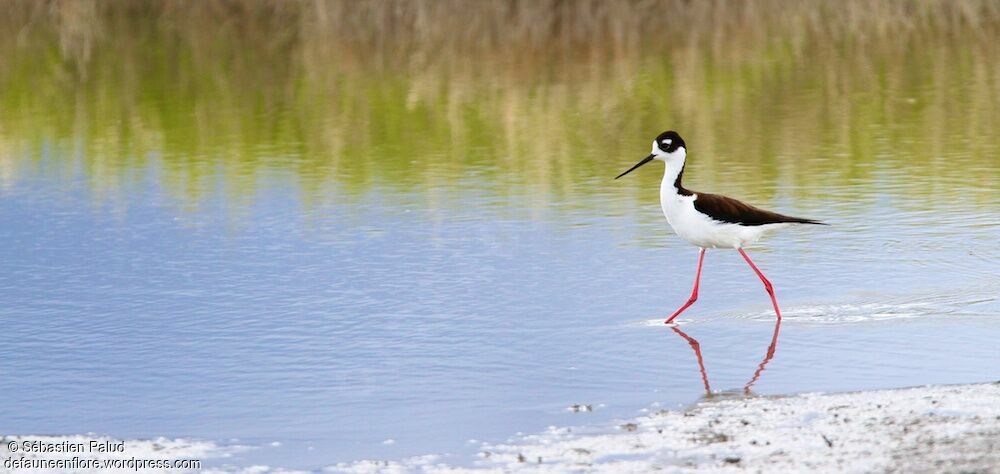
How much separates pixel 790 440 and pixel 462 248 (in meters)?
4.46

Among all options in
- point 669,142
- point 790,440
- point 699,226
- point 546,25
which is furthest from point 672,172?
point 546,25

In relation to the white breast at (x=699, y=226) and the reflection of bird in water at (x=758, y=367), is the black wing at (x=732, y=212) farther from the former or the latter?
the reflection of bird in water at (x=758, y=367)

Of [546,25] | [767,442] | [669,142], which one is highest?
[546,25]

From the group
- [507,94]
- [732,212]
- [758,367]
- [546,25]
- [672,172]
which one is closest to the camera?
[758,367]

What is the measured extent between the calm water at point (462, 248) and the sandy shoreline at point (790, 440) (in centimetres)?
34

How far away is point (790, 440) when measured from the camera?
508 centimetres

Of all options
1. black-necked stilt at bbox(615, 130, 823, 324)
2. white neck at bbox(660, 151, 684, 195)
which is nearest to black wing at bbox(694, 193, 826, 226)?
black-necked stilt at bbox(615, 130, 823, 324)

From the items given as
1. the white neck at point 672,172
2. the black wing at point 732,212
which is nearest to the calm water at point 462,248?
the black wing at point 732,212

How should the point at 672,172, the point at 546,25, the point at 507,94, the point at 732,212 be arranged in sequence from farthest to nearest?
the point at 546,25 → the point at 507,94 → the point at 672,172 → the point at 732,212

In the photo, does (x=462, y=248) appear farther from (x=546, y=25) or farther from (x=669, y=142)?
(x=546, y=25)

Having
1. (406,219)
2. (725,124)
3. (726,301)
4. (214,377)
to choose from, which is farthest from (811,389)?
(725,124)

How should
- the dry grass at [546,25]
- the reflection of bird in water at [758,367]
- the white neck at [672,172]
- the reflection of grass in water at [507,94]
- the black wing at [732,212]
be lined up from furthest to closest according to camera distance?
the dry grass at [546,25] < the reflection of grass in water at [507,94] < the white neck at [672,172] < the black wing at [732,212] < the reflection of bird in water at [758,367]

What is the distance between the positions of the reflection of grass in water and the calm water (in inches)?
2.5

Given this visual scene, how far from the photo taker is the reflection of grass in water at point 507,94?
1208 cm
